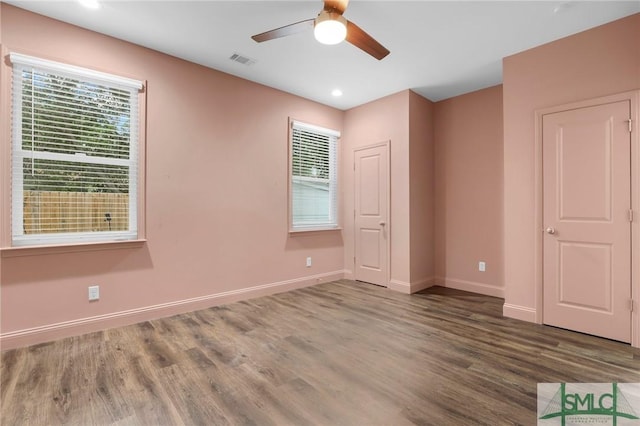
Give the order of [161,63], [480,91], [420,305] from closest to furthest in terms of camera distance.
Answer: [161,63] → [420,305] → [480,91]

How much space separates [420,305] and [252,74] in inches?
141

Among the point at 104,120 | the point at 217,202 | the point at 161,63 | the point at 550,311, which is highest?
the point at 161,63

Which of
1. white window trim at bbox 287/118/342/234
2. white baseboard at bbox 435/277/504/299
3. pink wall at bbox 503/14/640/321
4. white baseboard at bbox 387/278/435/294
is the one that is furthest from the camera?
white window trim at bbox 287/118/342/234

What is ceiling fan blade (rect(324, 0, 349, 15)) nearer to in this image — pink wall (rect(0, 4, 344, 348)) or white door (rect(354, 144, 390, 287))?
pink wall (rect(0, 4, 344, 348))

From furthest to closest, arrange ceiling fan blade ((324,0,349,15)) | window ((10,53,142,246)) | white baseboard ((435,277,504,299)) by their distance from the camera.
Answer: white baseboard ((435,277,504,299))
window ((10,53,142,246))
ceiling fan blade ((324,0,349,15))

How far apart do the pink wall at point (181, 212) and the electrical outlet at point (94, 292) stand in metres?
→ 0.04

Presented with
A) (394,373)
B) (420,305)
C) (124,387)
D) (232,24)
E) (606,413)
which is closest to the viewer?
(606,413)

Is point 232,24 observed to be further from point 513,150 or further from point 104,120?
point 513,150

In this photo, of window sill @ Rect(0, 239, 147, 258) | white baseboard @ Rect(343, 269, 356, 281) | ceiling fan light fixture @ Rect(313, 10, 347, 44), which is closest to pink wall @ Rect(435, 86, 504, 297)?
white baseboard @ Rect(343, 269, 356, 281)

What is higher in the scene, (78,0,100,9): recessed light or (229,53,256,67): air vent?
(229,53,256,67): air vent

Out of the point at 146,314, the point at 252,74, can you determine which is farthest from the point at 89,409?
the point at 252,74

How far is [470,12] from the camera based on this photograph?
2582 mm

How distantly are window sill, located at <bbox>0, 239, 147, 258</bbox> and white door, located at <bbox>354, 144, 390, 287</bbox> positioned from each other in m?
3.09

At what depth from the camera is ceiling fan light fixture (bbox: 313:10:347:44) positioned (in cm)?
212
